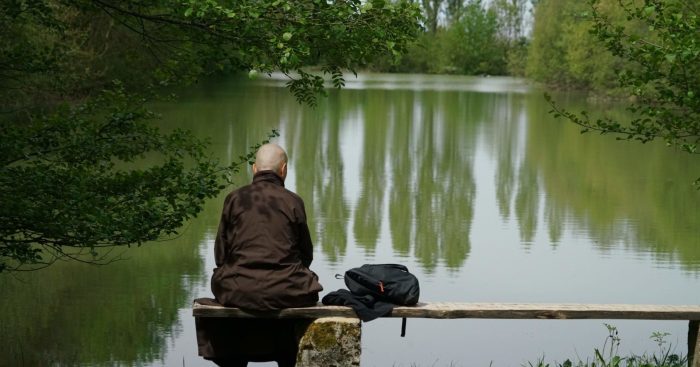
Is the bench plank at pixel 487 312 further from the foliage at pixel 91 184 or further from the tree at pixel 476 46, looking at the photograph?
the tree at pixel 476 46

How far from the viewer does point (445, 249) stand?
40.4 feet

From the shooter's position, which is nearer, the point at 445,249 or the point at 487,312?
the point at 487,312

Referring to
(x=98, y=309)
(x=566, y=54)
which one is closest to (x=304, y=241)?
(x=98, y=309)

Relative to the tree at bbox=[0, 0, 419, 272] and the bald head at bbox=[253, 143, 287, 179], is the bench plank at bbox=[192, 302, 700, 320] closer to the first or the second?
the bald head at bbox=[253, 143, 287, 179]

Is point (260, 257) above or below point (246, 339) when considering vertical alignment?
above

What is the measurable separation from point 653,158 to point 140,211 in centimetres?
1977

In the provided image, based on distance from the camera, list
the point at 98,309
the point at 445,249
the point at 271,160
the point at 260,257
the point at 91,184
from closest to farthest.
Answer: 1. the point at 260,257
2. the point at 271,160
3. the point at 91,184
4. the point at 98,309
5. the point at 445,249

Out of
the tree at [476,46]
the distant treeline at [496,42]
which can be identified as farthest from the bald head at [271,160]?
the tree at [476,46]

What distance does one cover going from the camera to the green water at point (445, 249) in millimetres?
8172

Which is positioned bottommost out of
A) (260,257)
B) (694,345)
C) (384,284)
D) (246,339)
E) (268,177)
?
(694,345)

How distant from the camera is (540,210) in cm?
1588

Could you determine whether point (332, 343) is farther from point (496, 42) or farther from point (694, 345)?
point (496, 42)

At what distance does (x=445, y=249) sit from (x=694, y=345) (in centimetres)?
689

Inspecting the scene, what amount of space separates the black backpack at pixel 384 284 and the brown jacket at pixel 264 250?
194mm
